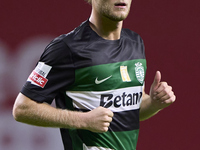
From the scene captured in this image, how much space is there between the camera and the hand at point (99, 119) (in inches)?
67.2

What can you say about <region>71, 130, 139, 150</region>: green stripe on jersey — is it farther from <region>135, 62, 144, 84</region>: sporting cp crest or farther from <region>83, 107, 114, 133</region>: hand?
<region>135, 62, 144, 84</region>: sporting cp crest

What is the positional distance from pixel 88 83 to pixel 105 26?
0.99 feet

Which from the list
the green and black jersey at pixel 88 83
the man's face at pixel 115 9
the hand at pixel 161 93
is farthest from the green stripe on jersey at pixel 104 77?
the man's face at pixel 115 9

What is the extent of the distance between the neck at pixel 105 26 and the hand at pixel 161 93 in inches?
11.7

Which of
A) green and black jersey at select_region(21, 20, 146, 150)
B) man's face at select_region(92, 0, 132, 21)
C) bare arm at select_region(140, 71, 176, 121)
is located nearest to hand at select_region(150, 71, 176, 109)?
bare arm at select_region(140, 71, 176, 121)

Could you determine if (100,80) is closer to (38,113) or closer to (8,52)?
(38,113)

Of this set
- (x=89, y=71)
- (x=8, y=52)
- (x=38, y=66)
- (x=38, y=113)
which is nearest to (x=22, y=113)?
(x=38, y=113)

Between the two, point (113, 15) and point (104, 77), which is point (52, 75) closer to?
point (104, 77)

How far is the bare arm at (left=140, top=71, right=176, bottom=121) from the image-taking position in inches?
77.7

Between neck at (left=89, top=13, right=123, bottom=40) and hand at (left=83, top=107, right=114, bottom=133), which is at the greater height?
neck at (left=89, top=13, right=123, bottom=40)

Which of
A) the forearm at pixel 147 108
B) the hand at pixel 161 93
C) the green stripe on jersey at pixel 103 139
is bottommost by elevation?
the green stripe on jersey at pixel 103 139

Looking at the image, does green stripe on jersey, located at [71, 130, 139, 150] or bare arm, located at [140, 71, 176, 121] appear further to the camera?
bare arm, located at [140, 71, 176, 121]

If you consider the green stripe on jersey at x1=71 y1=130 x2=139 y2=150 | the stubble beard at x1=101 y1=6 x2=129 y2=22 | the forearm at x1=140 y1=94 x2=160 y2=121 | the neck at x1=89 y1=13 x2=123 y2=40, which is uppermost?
the stubble beard at x1=101 y1=6 x2=129 y2=22

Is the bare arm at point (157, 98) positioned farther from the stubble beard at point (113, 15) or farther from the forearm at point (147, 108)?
the stubble beard at point (113, 15)
